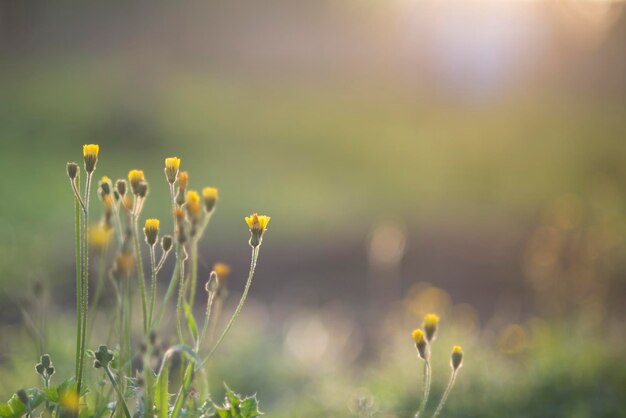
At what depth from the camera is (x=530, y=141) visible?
507 inches

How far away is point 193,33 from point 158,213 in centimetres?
853

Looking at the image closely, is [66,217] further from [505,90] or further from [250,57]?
[505,90]

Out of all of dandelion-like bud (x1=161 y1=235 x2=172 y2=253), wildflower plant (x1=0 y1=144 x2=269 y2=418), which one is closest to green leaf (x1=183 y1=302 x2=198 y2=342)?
wildflower plant (x1=0 y1=144 x2=269 y2=418)

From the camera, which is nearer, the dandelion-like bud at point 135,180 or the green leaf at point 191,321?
the dandelion-like bud at point 135,180

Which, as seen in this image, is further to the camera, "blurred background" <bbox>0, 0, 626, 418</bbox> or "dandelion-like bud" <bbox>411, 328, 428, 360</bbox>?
"blurred background" <bbox>0, 0, 626, 418</bbox>

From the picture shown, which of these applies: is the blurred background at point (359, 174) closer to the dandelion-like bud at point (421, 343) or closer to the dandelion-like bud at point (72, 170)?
the dandelion-like bud at point (72, 170)

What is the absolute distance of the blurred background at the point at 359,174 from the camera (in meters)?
3.75

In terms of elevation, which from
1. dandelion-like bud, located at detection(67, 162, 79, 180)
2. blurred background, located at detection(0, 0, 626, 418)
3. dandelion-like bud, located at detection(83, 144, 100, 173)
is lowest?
blurred background, located at detection(0, 0, 626, 418)

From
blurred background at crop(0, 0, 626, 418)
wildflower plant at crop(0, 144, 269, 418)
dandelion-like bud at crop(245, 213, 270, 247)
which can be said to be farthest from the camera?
blurred background at crop(0, 0, 626, 418)

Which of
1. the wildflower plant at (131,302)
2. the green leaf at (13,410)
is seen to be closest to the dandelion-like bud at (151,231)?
the wildflower plant at (131,302)

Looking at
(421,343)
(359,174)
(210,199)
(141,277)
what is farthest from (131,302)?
(359,174)

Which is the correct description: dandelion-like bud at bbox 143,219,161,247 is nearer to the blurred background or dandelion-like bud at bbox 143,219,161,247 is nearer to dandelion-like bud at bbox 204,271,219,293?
dandelion-like bud at bbox 204,271,219,293

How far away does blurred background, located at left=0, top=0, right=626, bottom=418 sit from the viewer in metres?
3.75

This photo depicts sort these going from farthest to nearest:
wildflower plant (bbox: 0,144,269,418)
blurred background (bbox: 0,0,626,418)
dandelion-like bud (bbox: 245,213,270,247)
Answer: blurred background (bbox: 0,0,626,418), dandelion-like bud (bbox: 245,213,270,247), wildflower plant (bbox: 0,144,269,418)
